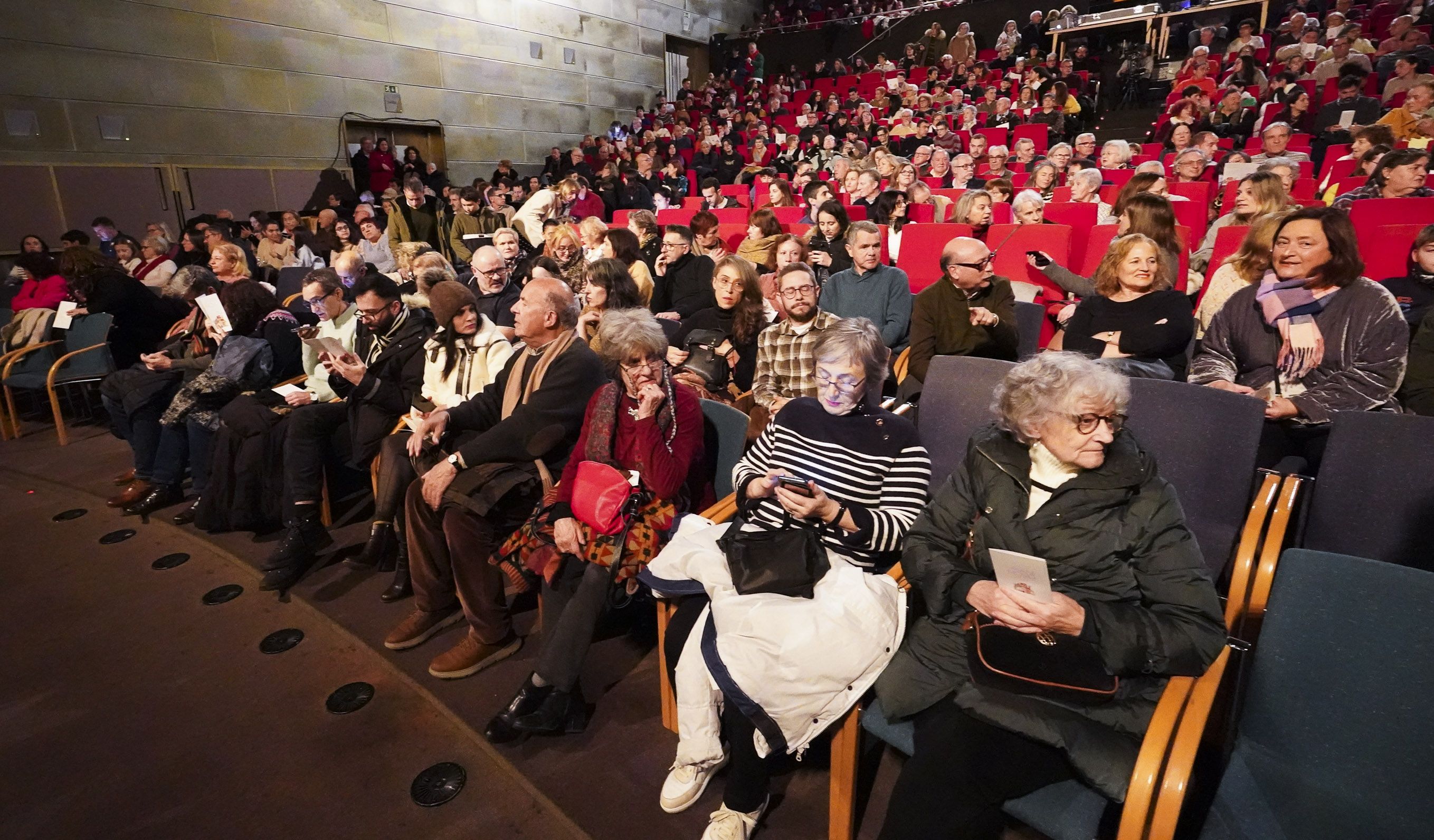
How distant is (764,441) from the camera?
2.02 metres

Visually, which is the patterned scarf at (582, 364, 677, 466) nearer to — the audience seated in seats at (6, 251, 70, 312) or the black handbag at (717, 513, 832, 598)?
the black handbag at (717, 513, 832, 598)

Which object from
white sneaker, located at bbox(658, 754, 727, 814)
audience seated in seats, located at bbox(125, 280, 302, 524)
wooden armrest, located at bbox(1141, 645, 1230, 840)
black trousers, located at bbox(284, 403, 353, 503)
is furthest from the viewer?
audience seated in seats, located at bbox(125, 280, 302, 524)

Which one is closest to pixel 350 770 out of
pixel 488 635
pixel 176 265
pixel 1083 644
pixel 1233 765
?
pixel 488 635

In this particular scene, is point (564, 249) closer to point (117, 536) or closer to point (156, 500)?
point (156, 500)

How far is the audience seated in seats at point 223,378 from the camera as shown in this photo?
3402 mm

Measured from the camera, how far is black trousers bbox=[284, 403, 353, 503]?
9.89ft

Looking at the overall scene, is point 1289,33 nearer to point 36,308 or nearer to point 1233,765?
point 1233,765

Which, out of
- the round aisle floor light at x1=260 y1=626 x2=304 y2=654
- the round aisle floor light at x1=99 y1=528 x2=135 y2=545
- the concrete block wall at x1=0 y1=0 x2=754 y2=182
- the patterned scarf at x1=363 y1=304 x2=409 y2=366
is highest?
the concrete block wall at x1=0 y1=0 x2=754 y2=182

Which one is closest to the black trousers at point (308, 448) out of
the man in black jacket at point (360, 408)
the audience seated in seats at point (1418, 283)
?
the man in black jacket at point (360, 408)

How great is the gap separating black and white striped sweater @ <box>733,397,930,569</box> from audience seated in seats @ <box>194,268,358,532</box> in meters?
2.34

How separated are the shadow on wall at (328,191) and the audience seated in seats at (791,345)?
30.8 ft

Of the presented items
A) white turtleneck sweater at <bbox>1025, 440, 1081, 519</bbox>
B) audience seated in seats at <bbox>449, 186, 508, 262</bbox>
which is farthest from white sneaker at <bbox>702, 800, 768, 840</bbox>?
audience seated in seats at <bbox>449, 186, 508, 262</bbox>

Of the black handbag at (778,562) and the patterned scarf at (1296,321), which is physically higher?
the patterned scarf at (1296,321)

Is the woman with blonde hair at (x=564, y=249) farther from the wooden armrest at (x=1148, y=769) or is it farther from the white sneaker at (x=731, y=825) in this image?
the wooden armrest at (x=1148, y=769)
